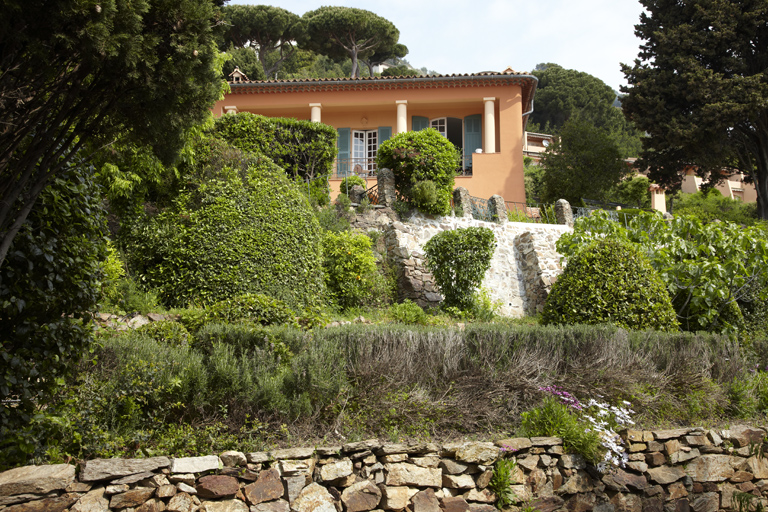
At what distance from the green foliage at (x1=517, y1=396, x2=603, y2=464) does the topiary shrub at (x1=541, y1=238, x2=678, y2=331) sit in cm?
239

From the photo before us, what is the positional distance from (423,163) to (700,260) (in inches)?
232

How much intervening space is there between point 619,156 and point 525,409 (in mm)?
14082

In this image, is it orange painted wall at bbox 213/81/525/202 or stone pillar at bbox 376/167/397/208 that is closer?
stone pillar at bbox 376/167/397/208

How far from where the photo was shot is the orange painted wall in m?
17.5

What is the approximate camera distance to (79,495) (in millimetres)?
4023

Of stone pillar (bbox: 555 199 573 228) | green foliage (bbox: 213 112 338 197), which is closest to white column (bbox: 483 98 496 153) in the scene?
stone pillar (bbox: 555 199 573 228)

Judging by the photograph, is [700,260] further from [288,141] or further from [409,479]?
[288,141]

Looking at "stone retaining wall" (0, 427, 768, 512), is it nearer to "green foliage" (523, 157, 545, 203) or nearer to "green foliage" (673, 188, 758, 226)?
"green foliage" (523, 157, 545, 203)

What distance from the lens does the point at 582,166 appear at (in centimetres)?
1784

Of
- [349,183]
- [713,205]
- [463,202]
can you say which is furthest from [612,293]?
[713,205]

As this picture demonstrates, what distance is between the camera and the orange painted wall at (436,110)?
57.3 ft

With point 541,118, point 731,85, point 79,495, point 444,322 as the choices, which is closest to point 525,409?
point 444,322

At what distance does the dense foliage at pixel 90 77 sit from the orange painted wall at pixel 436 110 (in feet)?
40.7

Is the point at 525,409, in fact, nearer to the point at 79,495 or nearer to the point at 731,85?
the point at 79,495
